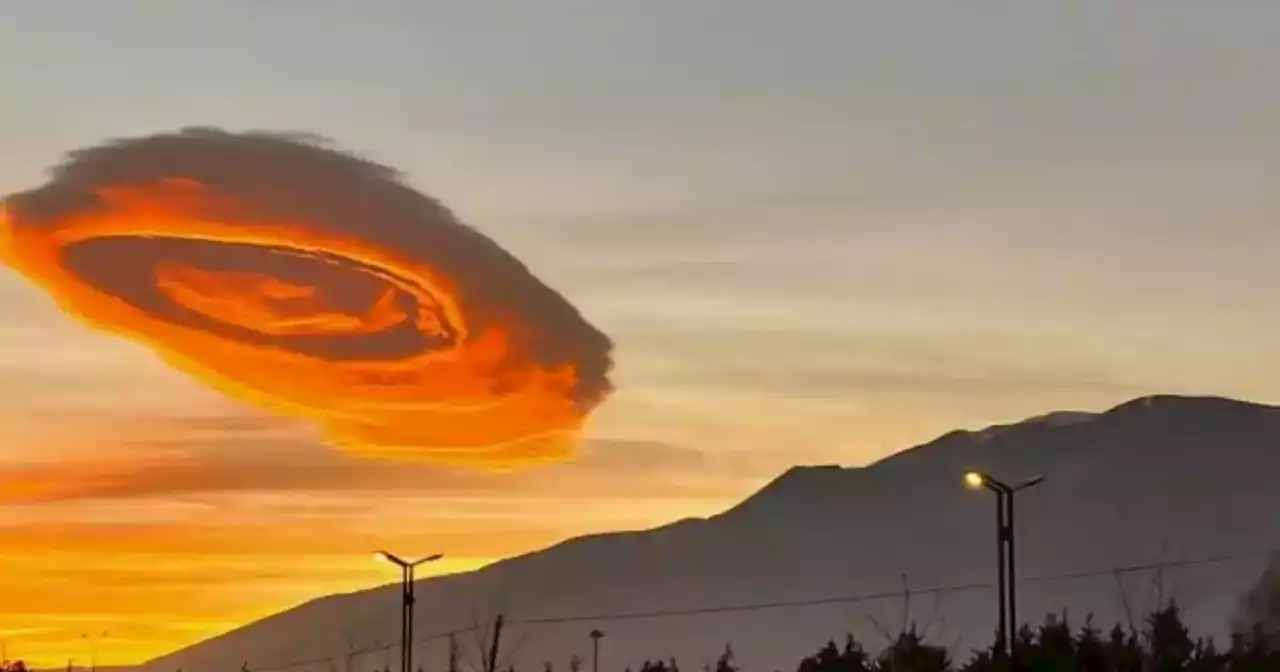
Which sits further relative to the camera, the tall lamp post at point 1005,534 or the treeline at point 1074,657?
the treeline at point 1074,657

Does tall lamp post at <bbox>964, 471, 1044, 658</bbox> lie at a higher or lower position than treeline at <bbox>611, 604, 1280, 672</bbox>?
higher

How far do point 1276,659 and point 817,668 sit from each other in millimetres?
18021

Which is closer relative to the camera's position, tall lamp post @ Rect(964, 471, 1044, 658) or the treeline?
tall lamp post @ Rect(964, 471, 1044, 658)

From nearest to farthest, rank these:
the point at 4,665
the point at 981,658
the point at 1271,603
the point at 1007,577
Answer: the point at 1007,577, the point at 981,658, the point at 4,665, the point at 1271,603

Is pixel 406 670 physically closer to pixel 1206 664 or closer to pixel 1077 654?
pixel 1077 654

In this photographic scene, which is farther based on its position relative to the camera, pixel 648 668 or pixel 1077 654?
pixel 648 668

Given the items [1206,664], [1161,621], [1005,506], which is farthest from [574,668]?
[1005,506]

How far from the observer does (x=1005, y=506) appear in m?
56.5

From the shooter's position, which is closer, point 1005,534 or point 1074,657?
point 1005,534

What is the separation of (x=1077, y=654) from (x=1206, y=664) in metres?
4.18

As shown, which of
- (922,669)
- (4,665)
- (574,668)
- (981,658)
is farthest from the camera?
(574,668)

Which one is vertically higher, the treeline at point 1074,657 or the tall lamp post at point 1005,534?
the tall lamp post at point 1005,534

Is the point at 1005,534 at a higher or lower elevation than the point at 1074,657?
higher

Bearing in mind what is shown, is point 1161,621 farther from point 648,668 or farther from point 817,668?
point 648,668
